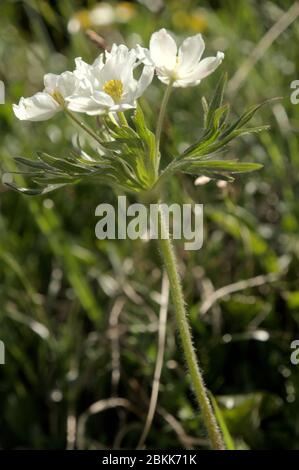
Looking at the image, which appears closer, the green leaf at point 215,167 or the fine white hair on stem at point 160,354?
the green leaf at point 215,167

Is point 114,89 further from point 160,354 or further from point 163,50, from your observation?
point 160,354

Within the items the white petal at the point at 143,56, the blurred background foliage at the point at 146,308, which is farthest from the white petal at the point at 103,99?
the blurred background foliage at the point at 146,308

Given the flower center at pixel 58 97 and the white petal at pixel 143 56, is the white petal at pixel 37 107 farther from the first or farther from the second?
the white petal at pixel 143 56

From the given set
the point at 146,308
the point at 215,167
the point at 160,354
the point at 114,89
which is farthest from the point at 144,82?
the point at 146,308

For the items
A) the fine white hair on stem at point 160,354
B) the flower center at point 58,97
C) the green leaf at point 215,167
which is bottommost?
the fine white hair on stem at point 160,354

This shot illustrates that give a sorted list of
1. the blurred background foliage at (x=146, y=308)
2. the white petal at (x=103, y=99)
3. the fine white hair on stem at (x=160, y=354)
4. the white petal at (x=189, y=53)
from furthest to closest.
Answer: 1. the blurred background foliage at (x=146, y=308)
2. the fine white hair on stem at (x=160, y=354)
3. the white petal at (x=189, y=53)
4. the white petal at (x=103, y=99)

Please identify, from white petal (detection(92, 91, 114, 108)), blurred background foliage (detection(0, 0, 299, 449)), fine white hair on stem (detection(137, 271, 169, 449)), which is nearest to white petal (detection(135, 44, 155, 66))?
white petal (detection(92, 91, 114, 108))

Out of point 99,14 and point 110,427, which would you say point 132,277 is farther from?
point 99,14
